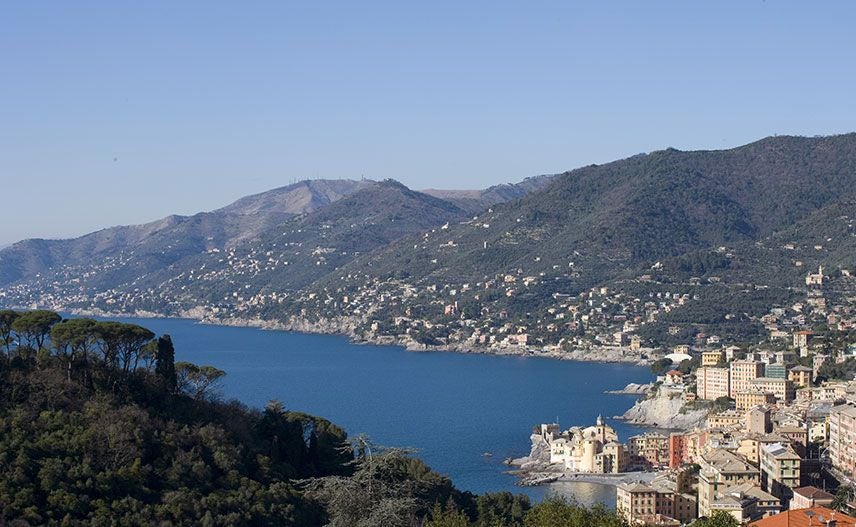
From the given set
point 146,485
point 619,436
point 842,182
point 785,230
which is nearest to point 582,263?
point 785,230

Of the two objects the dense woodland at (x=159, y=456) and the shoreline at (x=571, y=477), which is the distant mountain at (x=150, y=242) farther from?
the dense woodland at (x=159, y=456)

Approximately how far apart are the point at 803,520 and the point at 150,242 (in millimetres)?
143784

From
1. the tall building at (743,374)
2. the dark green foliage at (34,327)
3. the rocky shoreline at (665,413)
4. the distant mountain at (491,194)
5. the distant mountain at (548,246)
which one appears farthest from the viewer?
the distant mountain at (491,194)

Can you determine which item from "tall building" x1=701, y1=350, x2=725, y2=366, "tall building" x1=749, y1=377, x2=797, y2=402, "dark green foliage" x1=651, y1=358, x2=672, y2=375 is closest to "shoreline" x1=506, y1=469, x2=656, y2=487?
"tall building" x1=749, y1=377, x2=797, y2=402

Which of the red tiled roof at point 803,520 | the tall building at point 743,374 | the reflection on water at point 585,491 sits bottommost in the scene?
the reflection on water at point 585,491

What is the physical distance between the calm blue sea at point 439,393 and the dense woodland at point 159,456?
3671mm

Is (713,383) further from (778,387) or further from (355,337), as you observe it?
(355,337)

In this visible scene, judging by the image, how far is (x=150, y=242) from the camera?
516ft

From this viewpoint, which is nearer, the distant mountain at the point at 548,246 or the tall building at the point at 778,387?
the tall building at the point at 778,387

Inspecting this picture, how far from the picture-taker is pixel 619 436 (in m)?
37.5

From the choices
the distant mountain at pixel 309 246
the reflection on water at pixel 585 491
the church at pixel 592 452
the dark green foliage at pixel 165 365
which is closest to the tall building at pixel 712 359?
the church at pixel 592 452

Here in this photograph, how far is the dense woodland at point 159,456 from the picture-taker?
1521 centimetres

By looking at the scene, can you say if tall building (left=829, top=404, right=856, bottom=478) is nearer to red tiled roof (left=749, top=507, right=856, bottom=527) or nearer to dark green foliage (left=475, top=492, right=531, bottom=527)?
dark green foliage (left=475, top=492, right=531, bottom=527)

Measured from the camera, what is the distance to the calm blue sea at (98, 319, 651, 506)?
114ft
